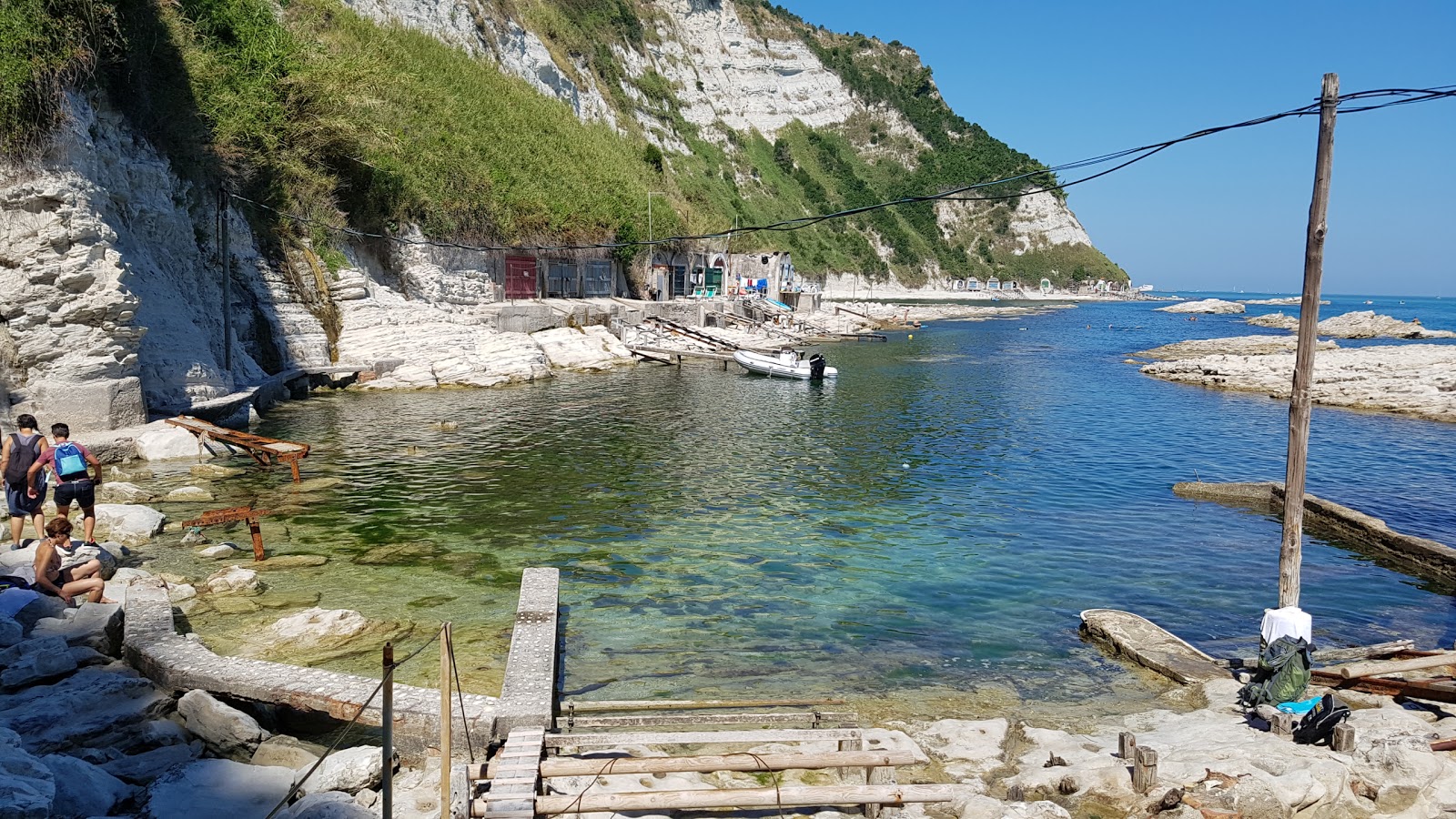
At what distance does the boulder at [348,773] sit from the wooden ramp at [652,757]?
82cm

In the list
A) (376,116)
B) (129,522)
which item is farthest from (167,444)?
(376,116)

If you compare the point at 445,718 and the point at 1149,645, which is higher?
the point at 445,718

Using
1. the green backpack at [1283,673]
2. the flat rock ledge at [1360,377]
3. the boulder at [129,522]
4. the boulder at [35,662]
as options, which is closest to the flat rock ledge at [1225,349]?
the flat rock ledge at [1360,377]

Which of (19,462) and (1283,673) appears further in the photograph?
(19,462)

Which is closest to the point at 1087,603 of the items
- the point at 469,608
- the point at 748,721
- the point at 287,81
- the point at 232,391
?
the point at 748,721

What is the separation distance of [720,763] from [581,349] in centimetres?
3868

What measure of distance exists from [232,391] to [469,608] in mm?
17525

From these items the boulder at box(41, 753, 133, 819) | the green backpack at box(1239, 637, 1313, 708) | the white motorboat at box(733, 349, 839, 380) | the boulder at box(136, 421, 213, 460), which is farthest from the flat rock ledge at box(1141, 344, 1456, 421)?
the boulder at box(41, 753, 133, 819)

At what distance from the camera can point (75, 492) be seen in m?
13.4

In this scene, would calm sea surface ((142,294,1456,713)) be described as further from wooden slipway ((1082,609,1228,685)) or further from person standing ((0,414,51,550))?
person standing ((0,414,51,550))

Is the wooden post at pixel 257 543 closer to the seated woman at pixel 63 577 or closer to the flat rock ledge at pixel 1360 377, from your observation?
the seated woman at pixel 63 577

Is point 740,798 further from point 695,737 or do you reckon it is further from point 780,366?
point 780,366

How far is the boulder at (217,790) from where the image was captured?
6.32 m

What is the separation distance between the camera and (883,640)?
12359 millimetres
